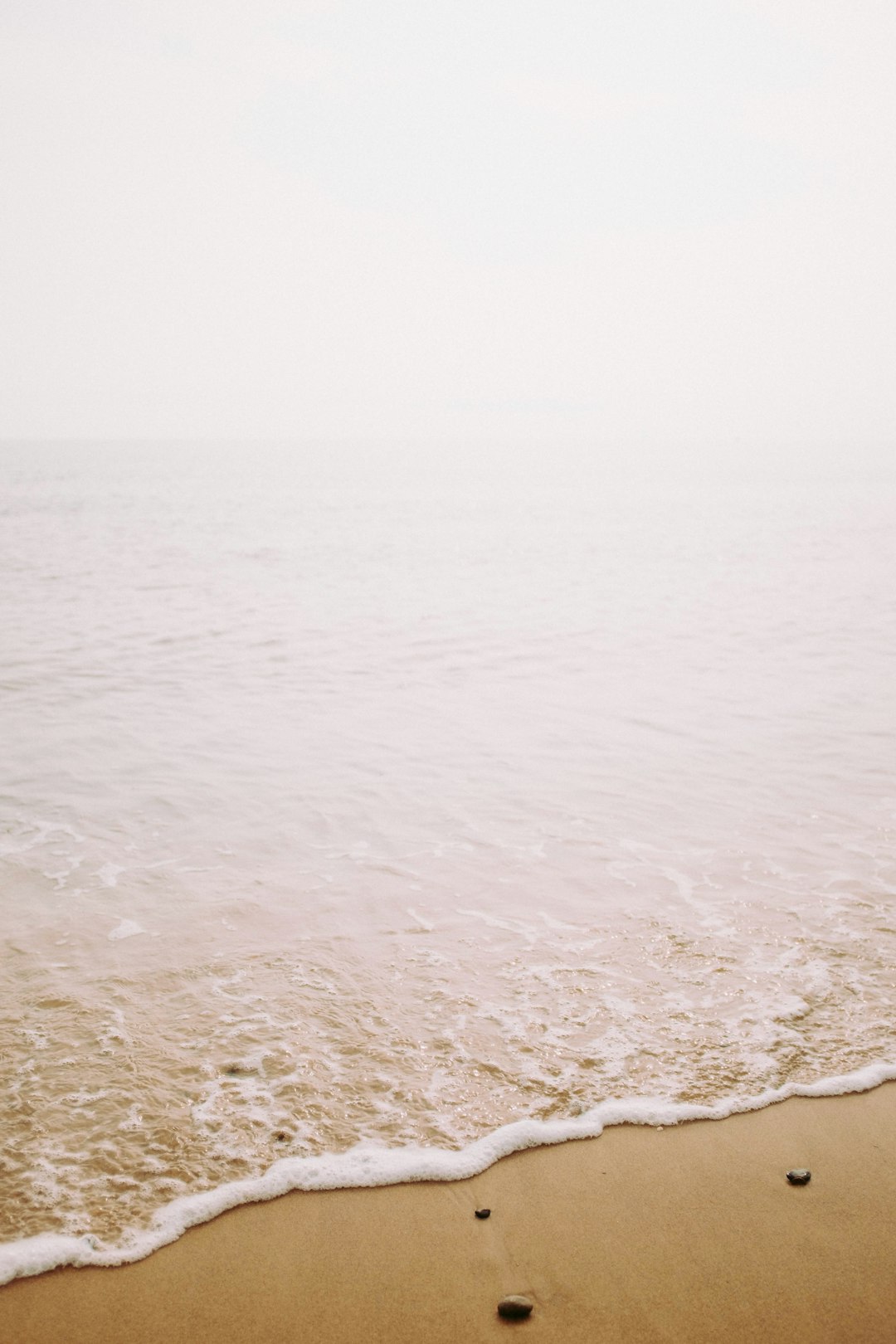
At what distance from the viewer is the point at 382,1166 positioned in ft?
11.8

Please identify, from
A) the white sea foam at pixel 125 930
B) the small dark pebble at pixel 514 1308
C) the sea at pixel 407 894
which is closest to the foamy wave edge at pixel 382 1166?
the sea at pixel 407 894

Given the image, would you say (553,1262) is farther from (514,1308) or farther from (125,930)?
(125,930)

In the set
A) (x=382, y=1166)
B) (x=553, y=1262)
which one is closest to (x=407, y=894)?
(x=382, y=1166)

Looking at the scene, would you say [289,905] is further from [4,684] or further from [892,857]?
[4,684]

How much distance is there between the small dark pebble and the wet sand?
0.03 metres

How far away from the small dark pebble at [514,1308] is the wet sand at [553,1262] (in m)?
0.03

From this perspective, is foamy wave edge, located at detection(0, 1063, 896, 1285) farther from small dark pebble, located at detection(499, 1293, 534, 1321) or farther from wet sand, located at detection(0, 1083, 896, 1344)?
small dark pebble, located at detection(499, 1293, 534, 1321)

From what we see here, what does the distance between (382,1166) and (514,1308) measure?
0.86 m

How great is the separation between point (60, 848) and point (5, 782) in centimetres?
167

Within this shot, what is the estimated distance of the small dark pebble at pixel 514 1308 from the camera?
2.91 meters

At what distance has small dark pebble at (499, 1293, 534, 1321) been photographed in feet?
9.55

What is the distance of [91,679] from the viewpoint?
1146 centimetres

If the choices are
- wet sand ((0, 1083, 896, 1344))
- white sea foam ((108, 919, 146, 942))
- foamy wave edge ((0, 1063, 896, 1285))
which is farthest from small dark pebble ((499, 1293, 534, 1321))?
white sea foam ((108, 919, 146, 942))

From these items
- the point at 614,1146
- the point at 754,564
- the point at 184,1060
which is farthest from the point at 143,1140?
the point at 754,564
